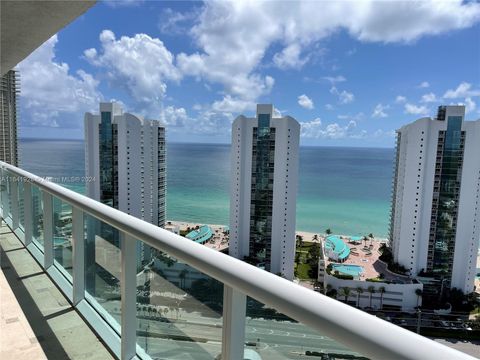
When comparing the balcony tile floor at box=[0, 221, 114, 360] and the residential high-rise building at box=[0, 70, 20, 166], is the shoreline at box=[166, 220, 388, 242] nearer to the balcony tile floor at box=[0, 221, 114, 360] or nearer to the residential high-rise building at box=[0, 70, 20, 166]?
the residential high-rise building at box=[0, 70, 20, 166]

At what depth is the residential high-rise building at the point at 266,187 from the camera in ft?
78.4

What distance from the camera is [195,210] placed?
141 ft

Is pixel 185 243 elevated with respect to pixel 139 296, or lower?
elevated

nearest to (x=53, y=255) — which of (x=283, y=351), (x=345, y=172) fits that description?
(x=283, y=351)

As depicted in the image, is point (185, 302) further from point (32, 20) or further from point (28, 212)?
point (28, 212)

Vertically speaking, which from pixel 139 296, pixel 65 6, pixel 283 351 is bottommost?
pixel 139 296

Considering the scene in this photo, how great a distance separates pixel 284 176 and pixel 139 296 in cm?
2276

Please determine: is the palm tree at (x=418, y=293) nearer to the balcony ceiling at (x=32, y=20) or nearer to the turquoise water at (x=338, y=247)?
the turquoise water at (x=338, y=247)

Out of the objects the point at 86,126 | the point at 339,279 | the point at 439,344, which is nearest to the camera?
the point at 439,344

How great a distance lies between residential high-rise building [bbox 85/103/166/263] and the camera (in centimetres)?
2381

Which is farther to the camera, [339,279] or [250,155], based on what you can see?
[250,155]

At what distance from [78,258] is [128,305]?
2.47 ft

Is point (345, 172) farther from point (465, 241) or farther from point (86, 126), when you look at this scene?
point (86, 126)

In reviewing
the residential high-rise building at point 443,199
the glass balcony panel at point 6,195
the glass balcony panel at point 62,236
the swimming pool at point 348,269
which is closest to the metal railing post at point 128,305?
the glass balcony panel at point 62,236
